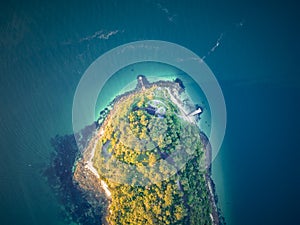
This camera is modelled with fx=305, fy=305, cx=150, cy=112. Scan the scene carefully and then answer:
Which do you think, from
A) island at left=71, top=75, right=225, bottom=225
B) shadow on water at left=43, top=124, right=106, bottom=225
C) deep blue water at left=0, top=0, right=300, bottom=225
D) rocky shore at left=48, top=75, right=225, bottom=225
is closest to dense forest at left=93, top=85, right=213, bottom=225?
island at left=71, top=75, right=225, bottom=225

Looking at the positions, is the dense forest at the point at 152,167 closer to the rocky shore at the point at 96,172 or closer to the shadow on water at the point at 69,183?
the rocky shore at the point at 96,172

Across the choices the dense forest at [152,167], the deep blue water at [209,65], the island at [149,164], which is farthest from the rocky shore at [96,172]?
the deep blue water at [209,65]

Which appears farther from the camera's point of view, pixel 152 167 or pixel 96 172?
pixel 96 172

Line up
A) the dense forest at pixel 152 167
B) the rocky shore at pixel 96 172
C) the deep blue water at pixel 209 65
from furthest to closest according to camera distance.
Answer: the deep blue water at pixel 209 65
the rocky shore at pixel 96 172
the dense forest at pixel 152 167

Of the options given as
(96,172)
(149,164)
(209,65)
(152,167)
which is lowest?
(152,167)

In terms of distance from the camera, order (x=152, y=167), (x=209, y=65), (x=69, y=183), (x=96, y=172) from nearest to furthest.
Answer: (x=152, y=167), (x=96, y=172), (x=69, y=183), (x=209, y=65)

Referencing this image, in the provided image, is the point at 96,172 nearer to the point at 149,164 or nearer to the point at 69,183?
the point at 69,183

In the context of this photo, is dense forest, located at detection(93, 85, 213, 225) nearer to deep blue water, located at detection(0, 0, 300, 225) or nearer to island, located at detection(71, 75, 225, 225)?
island, located at detection(71, 75, 225, 225)

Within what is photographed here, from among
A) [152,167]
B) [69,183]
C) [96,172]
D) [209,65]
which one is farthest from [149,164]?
[209,65]
